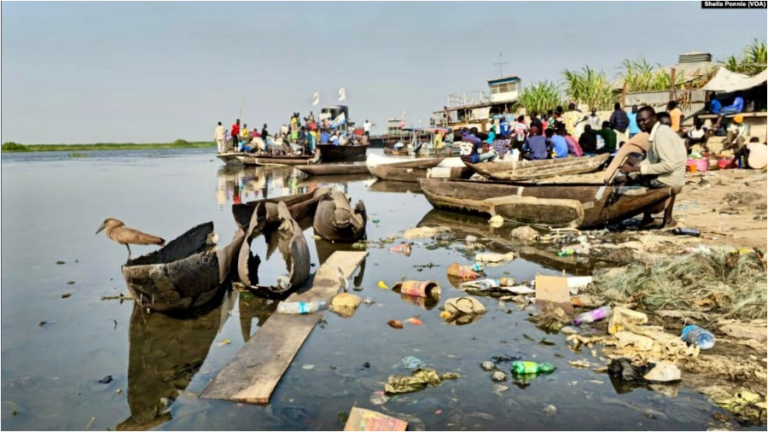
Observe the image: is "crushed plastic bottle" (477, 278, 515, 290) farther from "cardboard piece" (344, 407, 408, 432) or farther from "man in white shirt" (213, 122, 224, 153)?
"man in white shirt" (213, 122, 224, 153)

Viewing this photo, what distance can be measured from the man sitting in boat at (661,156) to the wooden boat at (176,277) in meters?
5.64

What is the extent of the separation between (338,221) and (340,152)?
18.8 m

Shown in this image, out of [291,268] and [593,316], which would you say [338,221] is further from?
[593,316]

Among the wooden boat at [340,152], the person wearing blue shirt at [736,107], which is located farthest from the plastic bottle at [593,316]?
the wooden boat at [340,152]

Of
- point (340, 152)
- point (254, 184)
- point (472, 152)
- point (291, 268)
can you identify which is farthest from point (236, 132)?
point (291, 268)

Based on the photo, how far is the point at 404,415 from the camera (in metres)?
3.46

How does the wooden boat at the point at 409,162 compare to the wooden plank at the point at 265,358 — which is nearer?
the wooden plank at the point at 265,358

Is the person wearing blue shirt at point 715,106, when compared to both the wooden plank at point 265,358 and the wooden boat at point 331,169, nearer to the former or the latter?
the wooden boat at point 331,169

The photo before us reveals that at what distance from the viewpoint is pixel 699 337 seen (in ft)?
13.5

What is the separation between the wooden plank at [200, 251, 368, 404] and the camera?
Result: 377 cm

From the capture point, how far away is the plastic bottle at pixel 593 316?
4871 mm

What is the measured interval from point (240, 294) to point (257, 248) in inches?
124

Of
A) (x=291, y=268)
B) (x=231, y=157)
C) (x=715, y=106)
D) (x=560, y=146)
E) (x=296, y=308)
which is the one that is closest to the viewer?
(x=296, y=308)

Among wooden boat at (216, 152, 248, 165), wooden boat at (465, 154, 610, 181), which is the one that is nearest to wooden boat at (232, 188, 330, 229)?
wooden boat at (465, 154, 610, 181)
